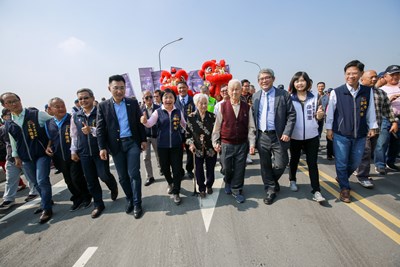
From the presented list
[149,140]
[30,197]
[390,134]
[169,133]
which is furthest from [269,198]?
[30,197]

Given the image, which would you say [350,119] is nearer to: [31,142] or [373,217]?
[373,217]

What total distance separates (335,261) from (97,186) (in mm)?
3503

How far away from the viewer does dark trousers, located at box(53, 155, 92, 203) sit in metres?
3.43

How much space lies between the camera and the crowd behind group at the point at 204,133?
9.99 feet

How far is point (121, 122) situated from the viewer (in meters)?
3.10

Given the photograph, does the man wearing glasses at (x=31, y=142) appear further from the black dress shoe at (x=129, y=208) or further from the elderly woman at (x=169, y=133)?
the elderly woman at (x=169, y=133)

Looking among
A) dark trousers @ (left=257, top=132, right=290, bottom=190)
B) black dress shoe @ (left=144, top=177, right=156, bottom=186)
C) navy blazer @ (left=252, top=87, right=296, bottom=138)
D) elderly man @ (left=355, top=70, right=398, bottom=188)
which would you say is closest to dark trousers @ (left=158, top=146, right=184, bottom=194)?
black dress shoe @ (left=144, top=177, right=156, bottom=186)

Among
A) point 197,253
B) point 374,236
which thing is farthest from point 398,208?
point 197,253

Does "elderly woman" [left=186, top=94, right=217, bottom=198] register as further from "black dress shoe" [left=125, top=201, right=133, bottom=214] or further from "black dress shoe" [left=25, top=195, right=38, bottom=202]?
"black dress shoe" [left=25, top=195, right=38, bottom=202]

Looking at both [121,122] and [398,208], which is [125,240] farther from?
[398,208]

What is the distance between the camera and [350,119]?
9.93 ft

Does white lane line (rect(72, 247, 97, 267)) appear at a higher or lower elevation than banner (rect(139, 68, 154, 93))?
lower

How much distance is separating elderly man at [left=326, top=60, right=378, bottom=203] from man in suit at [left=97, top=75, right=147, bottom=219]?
3.20 m

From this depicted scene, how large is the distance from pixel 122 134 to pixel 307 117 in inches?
118
